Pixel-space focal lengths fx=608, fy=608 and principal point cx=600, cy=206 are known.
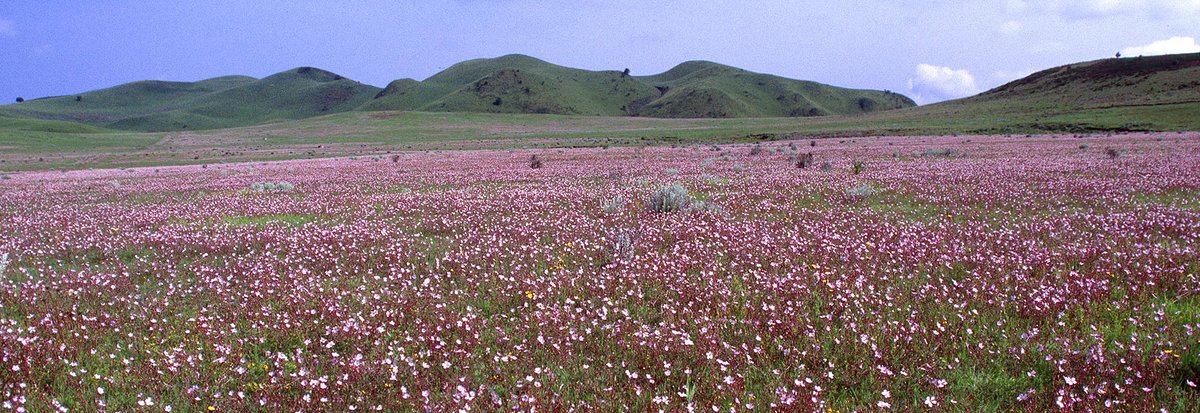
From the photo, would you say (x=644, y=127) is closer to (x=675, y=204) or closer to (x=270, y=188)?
(x=270, y=188)

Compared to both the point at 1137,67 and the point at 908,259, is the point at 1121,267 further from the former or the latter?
the point at 1137,67

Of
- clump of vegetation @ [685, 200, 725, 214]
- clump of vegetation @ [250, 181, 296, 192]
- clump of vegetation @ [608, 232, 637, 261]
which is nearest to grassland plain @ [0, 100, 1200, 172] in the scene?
clump of vegetation @ [250, 181, 296, 192]

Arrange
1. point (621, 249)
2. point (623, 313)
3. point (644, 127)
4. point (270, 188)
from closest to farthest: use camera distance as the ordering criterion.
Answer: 1. point (623, 313)
2. point (621, 249)
3. point (270, 188)
4. point (644, 127)

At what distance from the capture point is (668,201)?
1248 centimetres

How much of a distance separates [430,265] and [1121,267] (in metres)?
8.08

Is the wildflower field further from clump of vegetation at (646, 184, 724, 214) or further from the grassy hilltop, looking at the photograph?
the grassy hilltop

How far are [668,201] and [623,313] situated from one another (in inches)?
271

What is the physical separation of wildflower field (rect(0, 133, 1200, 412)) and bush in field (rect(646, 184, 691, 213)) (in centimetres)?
68

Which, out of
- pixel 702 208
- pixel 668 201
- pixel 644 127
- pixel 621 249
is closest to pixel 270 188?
pixel 668 201

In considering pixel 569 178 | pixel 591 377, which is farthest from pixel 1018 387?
pixel 569 178

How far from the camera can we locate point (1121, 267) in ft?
21.8

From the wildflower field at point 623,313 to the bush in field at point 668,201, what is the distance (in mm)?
684

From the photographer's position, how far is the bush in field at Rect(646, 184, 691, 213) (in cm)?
1228

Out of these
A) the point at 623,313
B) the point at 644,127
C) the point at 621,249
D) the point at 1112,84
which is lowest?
the point at 623,313
